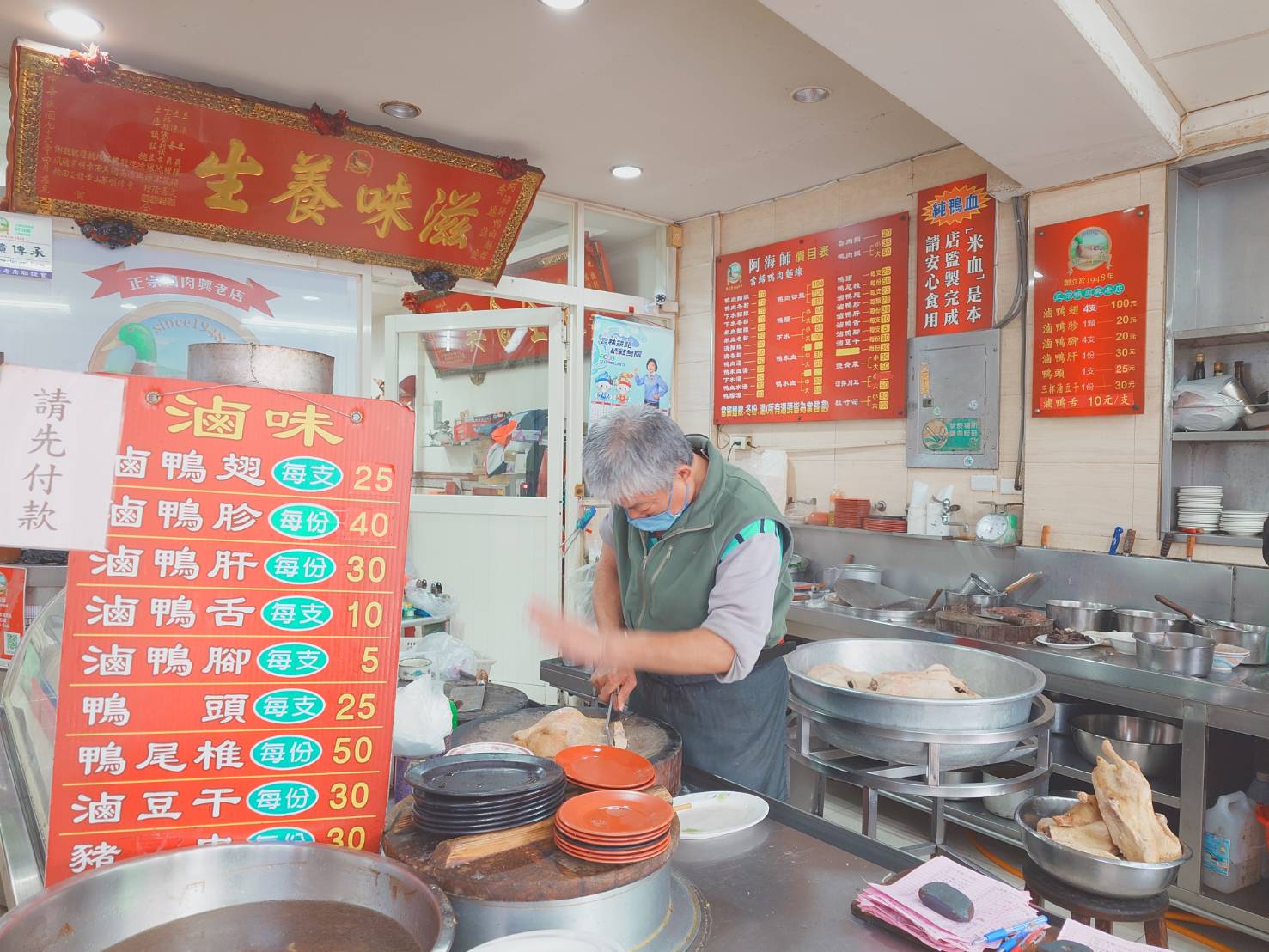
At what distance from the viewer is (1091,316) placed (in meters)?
3.63

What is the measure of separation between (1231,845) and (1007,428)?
77.1 inches

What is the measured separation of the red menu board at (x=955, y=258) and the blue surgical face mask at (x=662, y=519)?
8.71 ft

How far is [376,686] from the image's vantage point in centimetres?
114

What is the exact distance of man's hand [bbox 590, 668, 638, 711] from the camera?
1.91 m

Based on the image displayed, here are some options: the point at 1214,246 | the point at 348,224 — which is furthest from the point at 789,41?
the point at 348,224

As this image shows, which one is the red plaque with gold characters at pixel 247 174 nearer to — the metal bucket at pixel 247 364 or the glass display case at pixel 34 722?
the glass display case at pixel 34 722

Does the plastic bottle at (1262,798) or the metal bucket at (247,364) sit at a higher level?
the metal bucket at (247,364)

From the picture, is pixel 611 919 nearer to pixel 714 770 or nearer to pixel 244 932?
pixel 244 932

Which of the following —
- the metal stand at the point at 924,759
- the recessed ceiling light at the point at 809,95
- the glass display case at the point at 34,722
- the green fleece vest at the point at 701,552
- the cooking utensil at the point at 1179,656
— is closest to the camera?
the glass display case at the point at 34,722

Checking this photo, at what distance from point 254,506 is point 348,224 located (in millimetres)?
3472

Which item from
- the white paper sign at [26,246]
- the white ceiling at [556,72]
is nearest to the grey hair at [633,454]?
the white ceiling at [556,72]

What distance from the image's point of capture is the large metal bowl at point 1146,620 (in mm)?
3262

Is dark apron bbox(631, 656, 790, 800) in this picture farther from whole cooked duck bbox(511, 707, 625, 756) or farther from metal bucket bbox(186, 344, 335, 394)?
metal bucket bbox(186, 344, 335, 394)

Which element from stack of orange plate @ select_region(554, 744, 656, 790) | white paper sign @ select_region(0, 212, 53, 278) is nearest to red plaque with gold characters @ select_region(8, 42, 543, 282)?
white paper sign @ select_region(0, 212, 53, 278)
